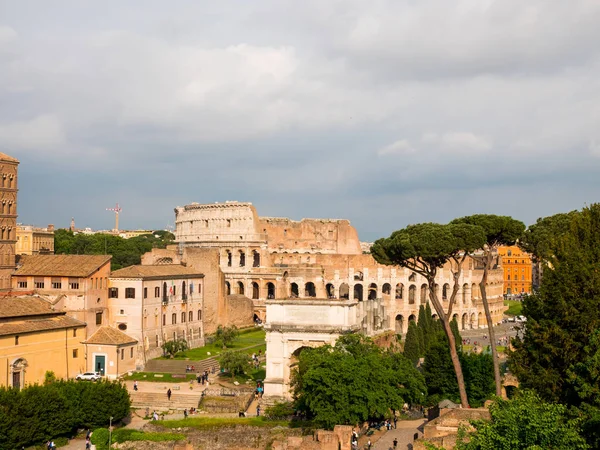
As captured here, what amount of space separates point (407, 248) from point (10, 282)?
2628 centimetres

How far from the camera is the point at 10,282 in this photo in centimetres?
4866

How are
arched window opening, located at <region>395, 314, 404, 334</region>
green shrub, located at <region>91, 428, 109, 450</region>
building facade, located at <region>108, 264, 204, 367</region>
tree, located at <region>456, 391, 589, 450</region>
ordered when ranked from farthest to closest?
arched window opening, located at <region>395, 314, 404, 334</region>, building facade, located at <region>108, 264, 204, 367</region>, green shrub, located at <region>91, 428, 109, 450</region>, tree, located at <region>456, 391, 589, 450</region>

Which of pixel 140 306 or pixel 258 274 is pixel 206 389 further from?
pixel 258 274

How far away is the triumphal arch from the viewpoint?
63.8 metres

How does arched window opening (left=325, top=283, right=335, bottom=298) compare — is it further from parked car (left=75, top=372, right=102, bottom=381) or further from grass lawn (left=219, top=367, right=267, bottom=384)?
parked car (left=75, top=372, right=102, bottom=381)

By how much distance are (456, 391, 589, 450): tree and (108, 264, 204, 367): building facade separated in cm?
3256

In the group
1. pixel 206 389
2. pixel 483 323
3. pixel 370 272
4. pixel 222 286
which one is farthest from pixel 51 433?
pixel 483 323

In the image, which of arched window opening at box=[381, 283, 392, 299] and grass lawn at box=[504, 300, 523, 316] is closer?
arched window opening at box=[381, 283, 392, 299]

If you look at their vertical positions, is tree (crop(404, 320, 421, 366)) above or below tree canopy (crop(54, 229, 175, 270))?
below

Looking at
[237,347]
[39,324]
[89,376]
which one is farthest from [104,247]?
[39,324]

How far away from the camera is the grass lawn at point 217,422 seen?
3572 centimetres

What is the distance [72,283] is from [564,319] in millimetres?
30926

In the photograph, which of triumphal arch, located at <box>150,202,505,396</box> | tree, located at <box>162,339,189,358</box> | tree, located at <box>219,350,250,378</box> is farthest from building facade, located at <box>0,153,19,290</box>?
triumphal arch, located at <box>150,202,505,396</box>

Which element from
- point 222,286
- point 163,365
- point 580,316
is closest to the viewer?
point 580,316
